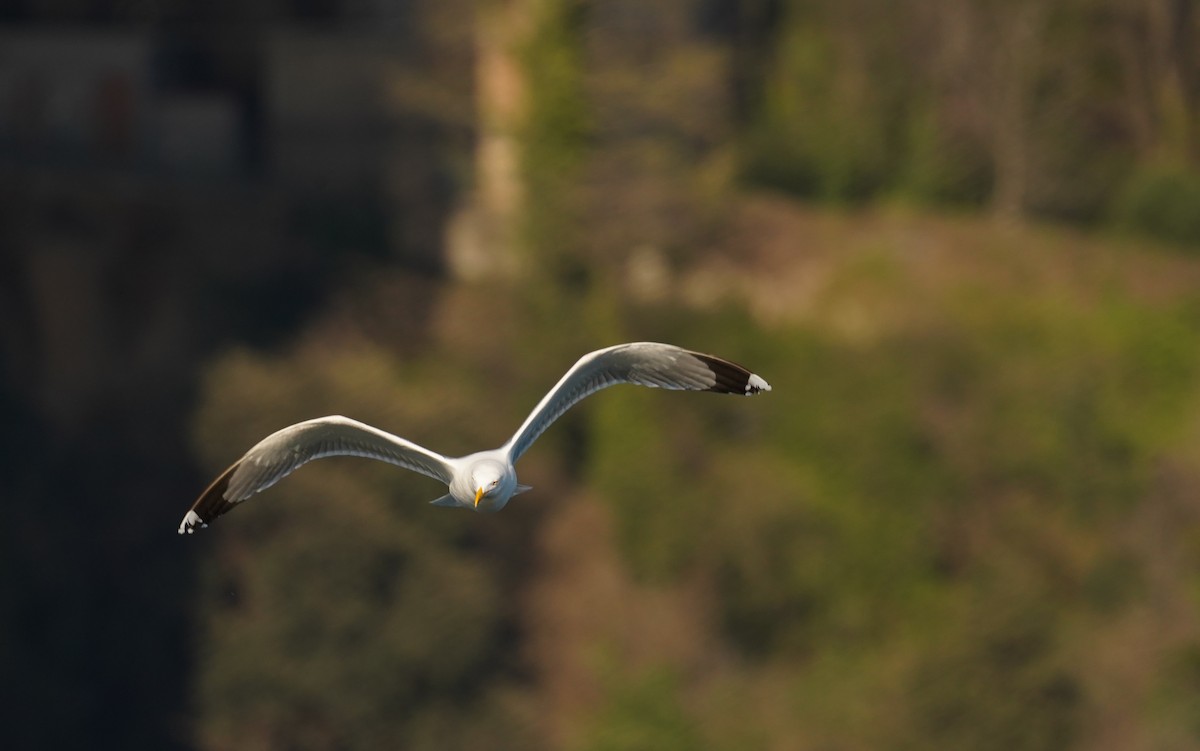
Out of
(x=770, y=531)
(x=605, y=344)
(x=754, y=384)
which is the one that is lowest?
(x=770, y=531)

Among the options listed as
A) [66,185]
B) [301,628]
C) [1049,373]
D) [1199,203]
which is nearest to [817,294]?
[1049,373]

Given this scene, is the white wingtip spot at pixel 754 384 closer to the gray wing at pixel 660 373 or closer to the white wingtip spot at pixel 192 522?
the gray wing at pixel 660 373

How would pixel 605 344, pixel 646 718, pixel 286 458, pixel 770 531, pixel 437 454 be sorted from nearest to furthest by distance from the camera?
pixel 437 454
pixel 286 458
pixel 646 718
pixel 770 531
pixel 605 344

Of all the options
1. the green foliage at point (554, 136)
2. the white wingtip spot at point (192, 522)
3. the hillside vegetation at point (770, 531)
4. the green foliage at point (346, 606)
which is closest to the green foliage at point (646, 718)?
the hillside vegetation at point (770, 531)

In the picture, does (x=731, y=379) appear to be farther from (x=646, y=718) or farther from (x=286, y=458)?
(x=646, y=718)

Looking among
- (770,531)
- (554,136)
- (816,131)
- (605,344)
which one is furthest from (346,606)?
(816,131)

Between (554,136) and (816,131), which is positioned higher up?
(554,136)

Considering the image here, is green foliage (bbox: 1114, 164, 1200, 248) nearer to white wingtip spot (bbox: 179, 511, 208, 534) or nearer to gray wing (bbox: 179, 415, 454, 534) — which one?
gray wing (bbox: 179, 415, 454, 534)

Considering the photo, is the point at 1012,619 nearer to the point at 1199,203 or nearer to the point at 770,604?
the point at 770,604

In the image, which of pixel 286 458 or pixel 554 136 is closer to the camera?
→ pixel 286 458

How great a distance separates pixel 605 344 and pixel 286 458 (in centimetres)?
1918

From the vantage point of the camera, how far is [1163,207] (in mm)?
31266

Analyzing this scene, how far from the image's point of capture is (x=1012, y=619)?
84.3 feet

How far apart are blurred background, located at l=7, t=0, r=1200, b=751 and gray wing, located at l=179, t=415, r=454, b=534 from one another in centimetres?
1557
